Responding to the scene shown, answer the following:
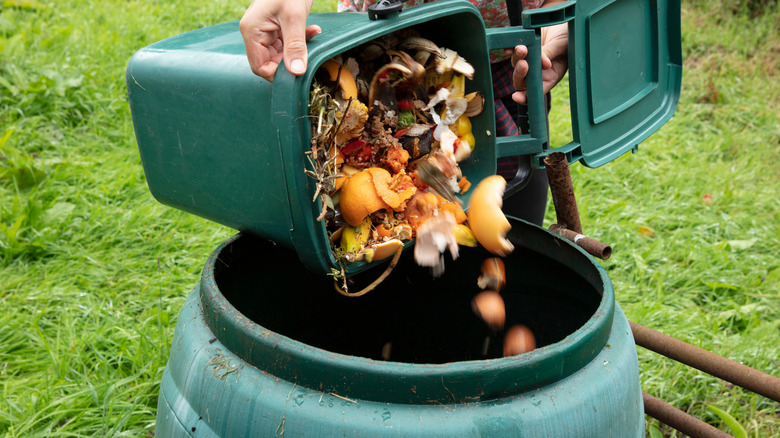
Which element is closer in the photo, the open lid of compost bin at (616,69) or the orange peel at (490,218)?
the orange peel at (490,218)

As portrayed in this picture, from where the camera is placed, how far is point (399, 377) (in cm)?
93

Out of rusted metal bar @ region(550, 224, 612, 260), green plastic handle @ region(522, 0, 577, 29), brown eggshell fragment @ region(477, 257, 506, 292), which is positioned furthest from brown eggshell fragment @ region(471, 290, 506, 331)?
green plastic handle @ region(522, 0, 577, 29)

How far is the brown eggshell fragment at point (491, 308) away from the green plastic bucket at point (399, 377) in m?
0.09

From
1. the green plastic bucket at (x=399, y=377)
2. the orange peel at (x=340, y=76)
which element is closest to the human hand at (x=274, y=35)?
the orange peel at (x=340, y=76)

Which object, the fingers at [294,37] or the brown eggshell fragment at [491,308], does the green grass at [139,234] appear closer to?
the brown eggshell fragment at [491,308]

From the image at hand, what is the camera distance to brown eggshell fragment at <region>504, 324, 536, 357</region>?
1509mm

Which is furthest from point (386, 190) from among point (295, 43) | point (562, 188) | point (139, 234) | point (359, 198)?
point (139, 234)

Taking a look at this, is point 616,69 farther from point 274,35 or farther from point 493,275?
point 274,35

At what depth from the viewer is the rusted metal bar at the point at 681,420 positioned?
1.59 meters

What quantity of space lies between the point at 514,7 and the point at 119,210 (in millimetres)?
1916

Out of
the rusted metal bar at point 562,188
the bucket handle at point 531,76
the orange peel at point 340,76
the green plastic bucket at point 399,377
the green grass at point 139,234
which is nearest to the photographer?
the green plastic bucket at point 399,377

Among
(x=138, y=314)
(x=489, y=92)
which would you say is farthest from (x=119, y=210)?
(x=489, y=92)

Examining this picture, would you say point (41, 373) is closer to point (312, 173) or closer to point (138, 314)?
point (138, 314)

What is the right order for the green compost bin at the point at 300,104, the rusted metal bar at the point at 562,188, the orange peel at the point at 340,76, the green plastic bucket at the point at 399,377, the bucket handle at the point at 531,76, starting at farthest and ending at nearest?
1. the rusted metal bar at the point at 562,188
2. the bucket handle at the point at 531,76
3. the orange peel at the point at 340,76
4. the green compost bin at the point at 300,104
5. the green plastic bucket at the point at 399,377
